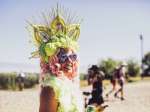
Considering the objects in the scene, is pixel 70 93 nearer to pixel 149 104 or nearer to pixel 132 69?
pixel 149 104

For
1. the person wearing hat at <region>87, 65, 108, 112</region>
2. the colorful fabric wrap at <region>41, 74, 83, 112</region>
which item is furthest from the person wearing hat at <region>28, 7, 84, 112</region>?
the person wearing hat at <region>87, 65, 108, 112</region>

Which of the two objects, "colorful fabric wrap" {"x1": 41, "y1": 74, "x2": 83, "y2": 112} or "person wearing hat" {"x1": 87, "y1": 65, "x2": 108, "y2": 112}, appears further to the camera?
"person wearing hat" {"x1": 87, "y1": 65, "x2": 108, "y2": 112}

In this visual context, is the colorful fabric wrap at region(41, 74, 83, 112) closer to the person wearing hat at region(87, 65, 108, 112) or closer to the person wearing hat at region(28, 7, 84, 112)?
the person wearing hat at region(28, 7, 84, 112)

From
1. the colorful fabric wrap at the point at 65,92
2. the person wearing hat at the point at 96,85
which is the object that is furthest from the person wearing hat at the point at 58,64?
the person wearing hat at the point at 96,85

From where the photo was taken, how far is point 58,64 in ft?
25.5

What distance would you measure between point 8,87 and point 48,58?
33161mm

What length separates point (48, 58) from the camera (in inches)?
309

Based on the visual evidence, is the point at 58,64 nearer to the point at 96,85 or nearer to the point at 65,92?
the point at 65,92

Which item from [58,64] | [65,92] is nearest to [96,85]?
[65,92]

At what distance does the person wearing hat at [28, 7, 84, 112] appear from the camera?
776 cm

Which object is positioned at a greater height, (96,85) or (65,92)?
(65,92)

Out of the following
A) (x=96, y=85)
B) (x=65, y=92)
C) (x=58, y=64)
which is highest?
(x=58, y=64)

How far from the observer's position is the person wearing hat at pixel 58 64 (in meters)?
7.76

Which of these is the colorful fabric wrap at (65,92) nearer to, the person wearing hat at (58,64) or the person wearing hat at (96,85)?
the person wearing hat at (58,64)
